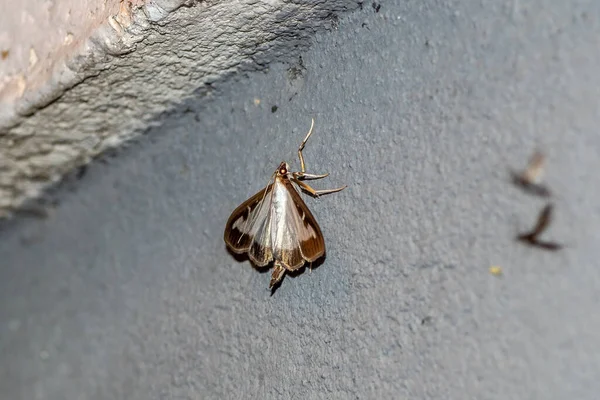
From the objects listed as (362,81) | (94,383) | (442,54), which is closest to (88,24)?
(362,81)

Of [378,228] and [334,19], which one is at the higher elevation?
[334,19]


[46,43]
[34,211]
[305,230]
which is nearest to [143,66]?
[46,43]

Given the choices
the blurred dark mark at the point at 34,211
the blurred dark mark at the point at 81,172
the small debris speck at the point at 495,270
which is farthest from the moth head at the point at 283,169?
the blurred dark mark at the point at 34,211

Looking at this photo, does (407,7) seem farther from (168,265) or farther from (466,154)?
(168,265)

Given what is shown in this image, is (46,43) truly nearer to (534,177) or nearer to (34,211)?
(34,211)

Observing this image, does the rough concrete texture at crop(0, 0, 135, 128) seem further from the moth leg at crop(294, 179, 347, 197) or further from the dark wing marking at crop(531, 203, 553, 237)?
the dark wing marking at crop(531, 203, 553, 237)
